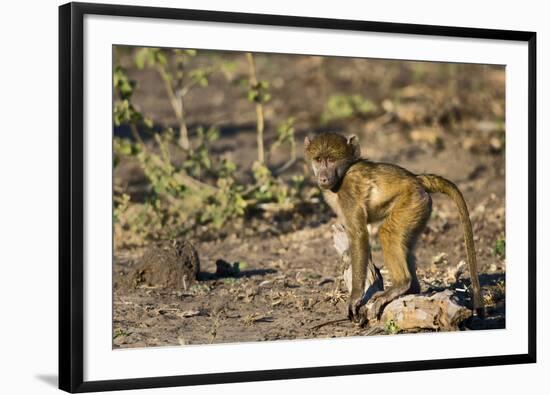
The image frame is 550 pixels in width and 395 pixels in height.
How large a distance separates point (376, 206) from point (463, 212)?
2.14 ft

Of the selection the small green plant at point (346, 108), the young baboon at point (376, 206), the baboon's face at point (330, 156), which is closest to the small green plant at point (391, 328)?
the young baboon at point (376, 206)

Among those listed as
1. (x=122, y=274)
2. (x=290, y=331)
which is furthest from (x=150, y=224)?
(x=290, y=331)

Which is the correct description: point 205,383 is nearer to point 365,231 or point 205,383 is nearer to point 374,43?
point 365,231

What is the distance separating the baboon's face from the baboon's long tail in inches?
23.0

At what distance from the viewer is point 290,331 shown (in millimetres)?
8047

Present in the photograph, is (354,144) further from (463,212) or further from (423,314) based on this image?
(423,314)

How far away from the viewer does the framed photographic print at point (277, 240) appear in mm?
6852

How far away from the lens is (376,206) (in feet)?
26.5

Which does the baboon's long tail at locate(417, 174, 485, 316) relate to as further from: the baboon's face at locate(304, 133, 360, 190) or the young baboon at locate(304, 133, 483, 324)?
the baboon's face at locate(304, 133, 360, 190)

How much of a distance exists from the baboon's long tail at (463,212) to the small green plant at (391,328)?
66 cm

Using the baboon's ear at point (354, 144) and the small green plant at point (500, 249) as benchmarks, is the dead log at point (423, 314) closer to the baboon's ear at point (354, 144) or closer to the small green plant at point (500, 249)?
the baboon's ear at point (354, 144)

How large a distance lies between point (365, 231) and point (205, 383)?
1653 millimetres

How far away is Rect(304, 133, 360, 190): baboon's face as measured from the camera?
8039mm

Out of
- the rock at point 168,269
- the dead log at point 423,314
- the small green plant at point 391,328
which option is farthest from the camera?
the rock at point 168,269
